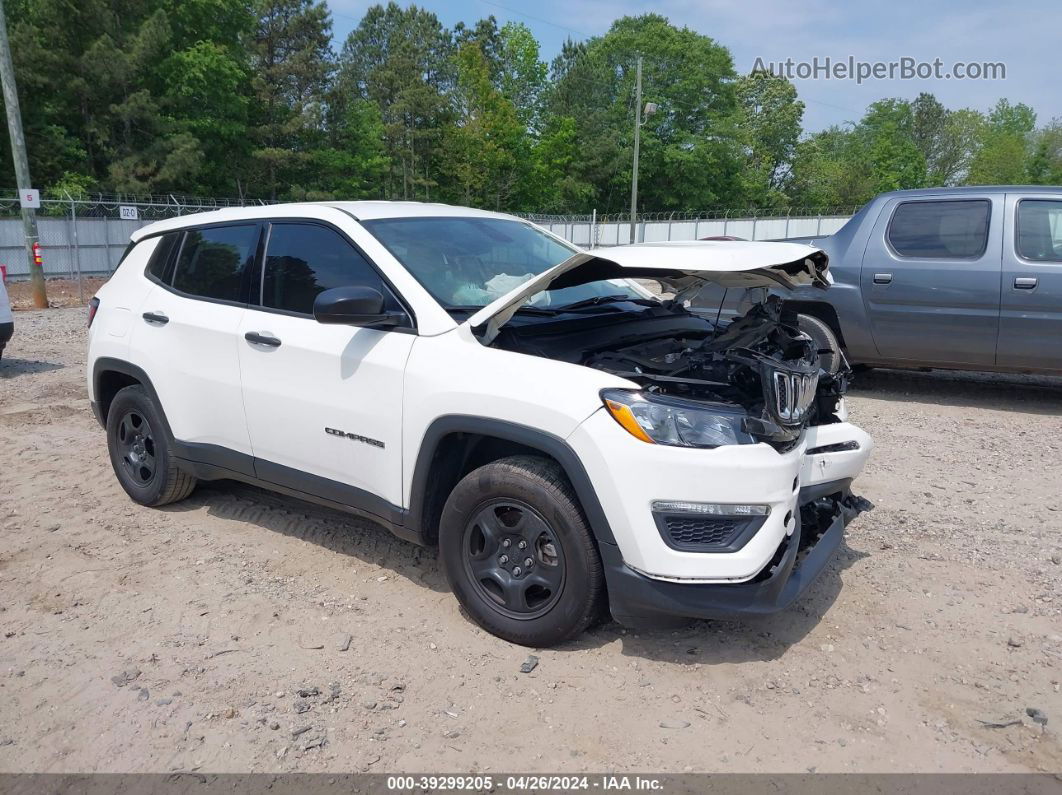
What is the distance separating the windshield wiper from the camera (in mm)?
4008

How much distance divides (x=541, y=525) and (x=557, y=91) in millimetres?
64838

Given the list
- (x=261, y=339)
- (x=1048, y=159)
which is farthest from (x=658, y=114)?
(x=261, y=339)

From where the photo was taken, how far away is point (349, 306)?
340 cm

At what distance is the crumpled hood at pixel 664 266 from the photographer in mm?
3283

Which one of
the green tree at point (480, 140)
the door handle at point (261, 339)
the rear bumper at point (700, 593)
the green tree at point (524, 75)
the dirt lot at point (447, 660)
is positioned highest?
the green tree at point (524, 75)

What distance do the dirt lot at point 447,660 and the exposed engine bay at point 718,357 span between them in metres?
0.96

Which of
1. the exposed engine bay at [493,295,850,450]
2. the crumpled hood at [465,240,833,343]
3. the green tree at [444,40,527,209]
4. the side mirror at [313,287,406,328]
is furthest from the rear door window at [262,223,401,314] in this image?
the green tree at [444,40,527,209]

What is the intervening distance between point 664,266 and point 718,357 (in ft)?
1.60

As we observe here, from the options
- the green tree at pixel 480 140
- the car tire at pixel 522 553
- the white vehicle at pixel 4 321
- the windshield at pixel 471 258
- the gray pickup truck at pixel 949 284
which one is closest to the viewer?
the car tire at pixel 522 553

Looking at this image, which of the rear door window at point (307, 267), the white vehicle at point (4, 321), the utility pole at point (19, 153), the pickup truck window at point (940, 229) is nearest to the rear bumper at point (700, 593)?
the rear door window at point (307, 267)

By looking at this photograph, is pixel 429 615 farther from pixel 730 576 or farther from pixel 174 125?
pixel 174 125

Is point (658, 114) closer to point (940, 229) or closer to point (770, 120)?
point (770, 120)

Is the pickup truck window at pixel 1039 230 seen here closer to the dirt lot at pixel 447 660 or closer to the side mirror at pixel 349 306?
the dirt lot at pixel 447 660

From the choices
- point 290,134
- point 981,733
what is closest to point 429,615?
point 981,733
